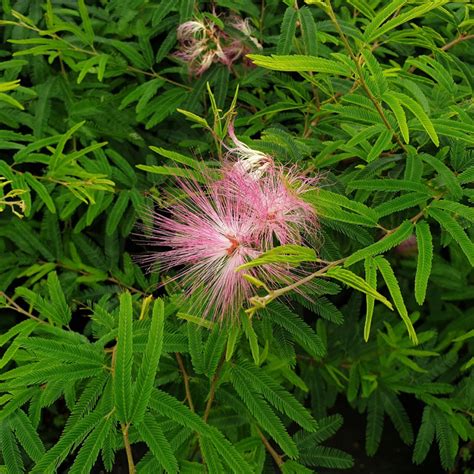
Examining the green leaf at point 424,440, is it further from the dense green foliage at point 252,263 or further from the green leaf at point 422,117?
the green leaf at point 422,117

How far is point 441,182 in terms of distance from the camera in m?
1.43

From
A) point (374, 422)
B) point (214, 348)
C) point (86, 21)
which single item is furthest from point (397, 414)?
point (86, 21)

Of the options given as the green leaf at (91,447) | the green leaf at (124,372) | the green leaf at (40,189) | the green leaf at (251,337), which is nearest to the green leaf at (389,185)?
the green leaf at (251,337)

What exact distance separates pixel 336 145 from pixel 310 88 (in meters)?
0.68

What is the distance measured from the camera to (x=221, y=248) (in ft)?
4.27

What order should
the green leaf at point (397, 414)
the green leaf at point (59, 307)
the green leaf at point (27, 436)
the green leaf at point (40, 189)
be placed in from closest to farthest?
the green leaf at point (27, 436) → the green leaf at point (59, 307) → the green leaf at point (40, 189) → the green leaf at point (397, 414)

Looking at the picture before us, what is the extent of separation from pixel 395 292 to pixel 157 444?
1.80 ft

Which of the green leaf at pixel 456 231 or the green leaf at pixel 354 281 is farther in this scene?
the green leaf at pixel 456 231

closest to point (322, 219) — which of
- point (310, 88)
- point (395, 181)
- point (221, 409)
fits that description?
point (395, 181)

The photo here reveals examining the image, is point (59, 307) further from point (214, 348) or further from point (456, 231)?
point (456, 231)

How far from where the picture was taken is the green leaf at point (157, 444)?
119 centimetres

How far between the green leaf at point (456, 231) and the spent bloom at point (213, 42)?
1044 millimetres

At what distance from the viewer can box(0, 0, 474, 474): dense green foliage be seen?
1.30 meters

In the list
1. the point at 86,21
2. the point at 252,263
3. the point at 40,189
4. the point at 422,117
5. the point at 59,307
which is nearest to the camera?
the point at 252,263
